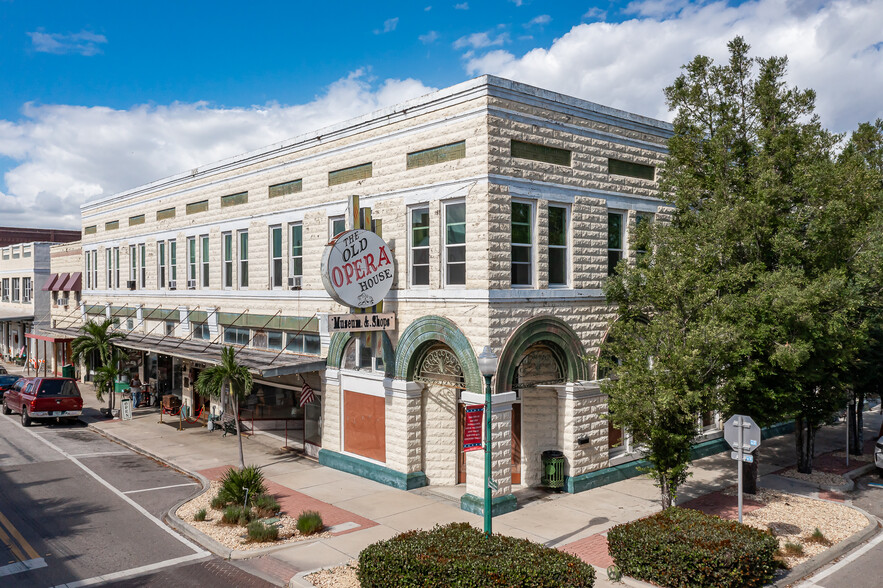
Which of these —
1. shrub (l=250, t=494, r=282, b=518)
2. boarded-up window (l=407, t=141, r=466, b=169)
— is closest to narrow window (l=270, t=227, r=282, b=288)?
boarded-up window (l=407, t=141, r=466, b=169)

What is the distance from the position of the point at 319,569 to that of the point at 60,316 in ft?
125

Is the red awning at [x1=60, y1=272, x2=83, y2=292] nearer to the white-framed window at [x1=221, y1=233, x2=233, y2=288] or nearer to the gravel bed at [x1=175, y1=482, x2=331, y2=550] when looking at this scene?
the white-framed window at [x1=221, y1=233, x2=233, y2=288]

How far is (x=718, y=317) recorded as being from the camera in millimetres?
13602

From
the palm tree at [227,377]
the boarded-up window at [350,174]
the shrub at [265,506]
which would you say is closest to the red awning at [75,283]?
the palm tree at [227,377]

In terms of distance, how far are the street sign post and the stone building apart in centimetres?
257

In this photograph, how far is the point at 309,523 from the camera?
1366cm

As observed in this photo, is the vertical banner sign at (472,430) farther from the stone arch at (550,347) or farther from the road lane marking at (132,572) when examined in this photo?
the road lane marking at (132,572)

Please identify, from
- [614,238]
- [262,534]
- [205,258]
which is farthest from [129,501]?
[614,238]

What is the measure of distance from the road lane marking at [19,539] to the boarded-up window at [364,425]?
8154 millimetres

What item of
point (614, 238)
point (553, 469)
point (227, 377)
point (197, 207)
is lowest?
point (553, 469)

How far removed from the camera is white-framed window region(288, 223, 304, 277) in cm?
2155

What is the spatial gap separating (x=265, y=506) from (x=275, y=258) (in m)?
9.98

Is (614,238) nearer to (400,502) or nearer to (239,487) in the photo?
(400,502)

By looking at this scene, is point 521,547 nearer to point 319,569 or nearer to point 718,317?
point 319,569
